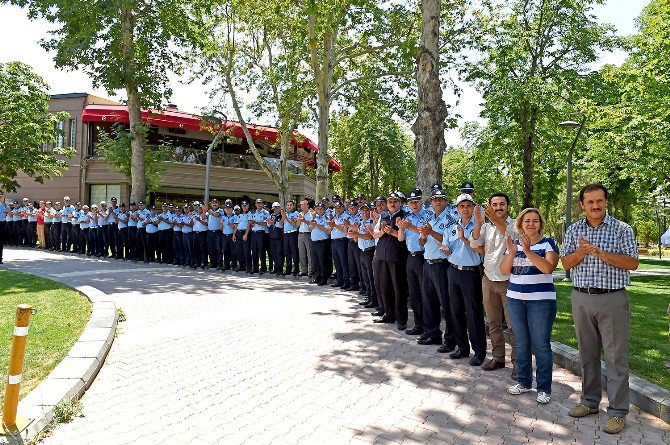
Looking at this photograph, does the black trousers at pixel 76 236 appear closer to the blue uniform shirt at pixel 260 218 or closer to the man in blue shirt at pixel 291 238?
the blue uniform shirt at pixel 260 218

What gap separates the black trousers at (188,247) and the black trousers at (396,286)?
9587mm

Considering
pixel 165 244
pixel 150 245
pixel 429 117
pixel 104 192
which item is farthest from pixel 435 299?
pixel 104 192

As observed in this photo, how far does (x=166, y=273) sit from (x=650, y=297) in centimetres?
1213

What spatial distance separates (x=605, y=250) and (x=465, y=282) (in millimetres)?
1945

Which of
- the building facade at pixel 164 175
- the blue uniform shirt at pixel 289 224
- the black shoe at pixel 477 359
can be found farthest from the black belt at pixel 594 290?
the building facade at pixel 164 175

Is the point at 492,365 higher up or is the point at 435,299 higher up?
the point at 435,299

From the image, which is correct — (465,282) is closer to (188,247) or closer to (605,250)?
(605,250)

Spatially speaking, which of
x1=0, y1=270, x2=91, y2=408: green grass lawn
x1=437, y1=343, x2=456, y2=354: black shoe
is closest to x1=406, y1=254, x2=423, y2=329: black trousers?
x1=437, y1=343, x2=456, y2=354: black shoe

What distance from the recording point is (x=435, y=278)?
664cm

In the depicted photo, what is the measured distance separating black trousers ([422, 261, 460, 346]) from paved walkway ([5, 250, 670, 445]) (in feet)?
1.09

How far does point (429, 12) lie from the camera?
1092 centimetres

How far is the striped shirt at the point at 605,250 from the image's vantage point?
422cm

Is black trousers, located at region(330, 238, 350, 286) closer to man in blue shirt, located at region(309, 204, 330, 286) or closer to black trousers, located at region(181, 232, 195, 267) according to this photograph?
man in blue shirt, located at region(309, 204, 330, 286)

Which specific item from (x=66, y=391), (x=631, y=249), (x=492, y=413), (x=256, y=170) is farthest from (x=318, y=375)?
(x=256, y=170)
